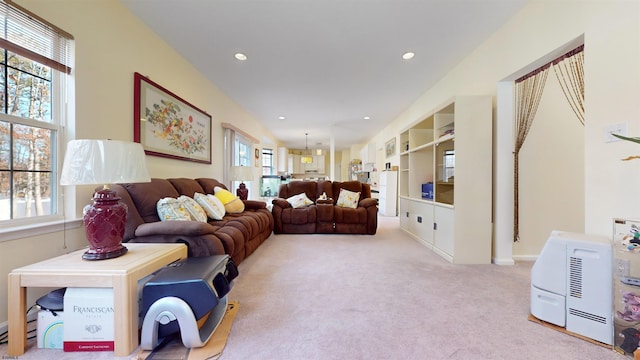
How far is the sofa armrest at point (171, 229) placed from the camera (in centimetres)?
199

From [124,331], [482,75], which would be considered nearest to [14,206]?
[124,331]

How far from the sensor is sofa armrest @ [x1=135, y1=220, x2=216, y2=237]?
78.4 inches

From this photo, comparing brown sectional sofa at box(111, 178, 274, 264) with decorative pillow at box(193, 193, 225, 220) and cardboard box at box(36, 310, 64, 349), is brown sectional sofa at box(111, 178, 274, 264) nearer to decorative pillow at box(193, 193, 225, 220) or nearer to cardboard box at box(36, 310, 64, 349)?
decorative pillow at box(193, 193, 225, 220)

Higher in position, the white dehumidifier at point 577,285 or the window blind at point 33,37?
the window blind at point 33,37

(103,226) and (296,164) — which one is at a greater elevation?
(296,164)

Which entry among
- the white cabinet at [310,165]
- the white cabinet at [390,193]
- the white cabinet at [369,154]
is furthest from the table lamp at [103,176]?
the white cabinet at [310,165]

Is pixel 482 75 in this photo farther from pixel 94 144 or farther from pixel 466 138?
pixel 94 144

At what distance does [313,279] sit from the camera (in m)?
2.35

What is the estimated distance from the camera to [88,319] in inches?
52.4

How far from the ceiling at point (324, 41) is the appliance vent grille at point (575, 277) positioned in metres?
2.31

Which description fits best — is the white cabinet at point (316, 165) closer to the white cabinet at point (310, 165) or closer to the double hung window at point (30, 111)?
the white cabinet at point (310, 165)

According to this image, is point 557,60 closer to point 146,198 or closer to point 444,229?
point 444,229

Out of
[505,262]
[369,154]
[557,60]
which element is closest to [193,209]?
[505,262]

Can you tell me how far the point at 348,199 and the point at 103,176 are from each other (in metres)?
3.78
